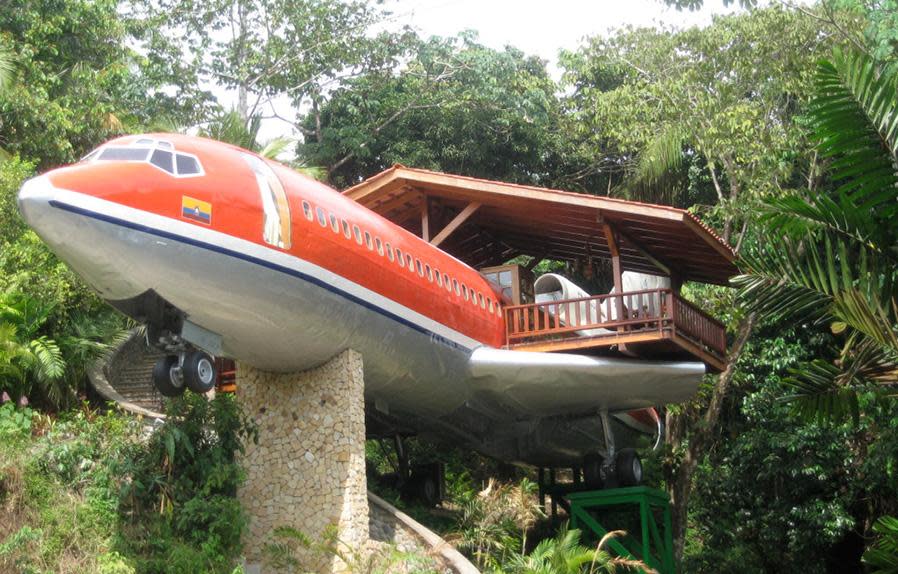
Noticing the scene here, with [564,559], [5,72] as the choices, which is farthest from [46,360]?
[564,559]

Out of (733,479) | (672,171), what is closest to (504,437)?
(733,479)

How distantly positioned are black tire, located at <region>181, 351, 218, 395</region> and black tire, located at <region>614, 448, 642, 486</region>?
1100 centimetres

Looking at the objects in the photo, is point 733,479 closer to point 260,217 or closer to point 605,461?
point 605,461

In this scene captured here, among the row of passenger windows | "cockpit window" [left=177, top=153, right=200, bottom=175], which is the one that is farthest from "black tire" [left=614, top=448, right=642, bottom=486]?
"cockpit window" [left=177, top=153, right=200, bottom=175]

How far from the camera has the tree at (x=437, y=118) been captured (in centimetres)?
4088

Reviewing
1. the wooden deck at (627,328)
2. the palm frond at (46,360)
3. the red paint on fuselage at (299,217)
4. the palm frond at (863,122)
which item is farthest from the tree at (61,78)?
the palm frond at (863,122)

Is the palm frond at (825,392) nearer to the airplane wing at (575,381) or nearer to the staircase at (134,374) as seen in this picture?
the airplane wing at (575,381)

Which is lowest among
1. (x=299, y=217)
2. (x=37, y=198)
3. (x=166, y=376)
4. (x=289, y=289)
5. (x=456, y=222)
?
(x=166, y=376)

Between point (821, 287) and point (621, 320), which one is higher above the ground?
point (621, 320)

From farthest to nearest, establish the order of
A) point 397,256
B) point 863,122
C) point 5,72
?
1. point 5,72
2. point 397,256
3. point 863,122

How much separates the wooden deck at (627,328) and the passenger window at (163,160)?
886 centimetres

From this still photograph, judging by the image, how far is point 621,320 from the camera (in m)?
22.2

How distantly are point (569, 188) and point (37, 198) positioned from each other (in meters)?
31.4

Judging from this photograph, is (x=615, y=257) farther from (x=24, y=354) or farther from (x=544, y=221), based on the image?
(x=24, y=354)
